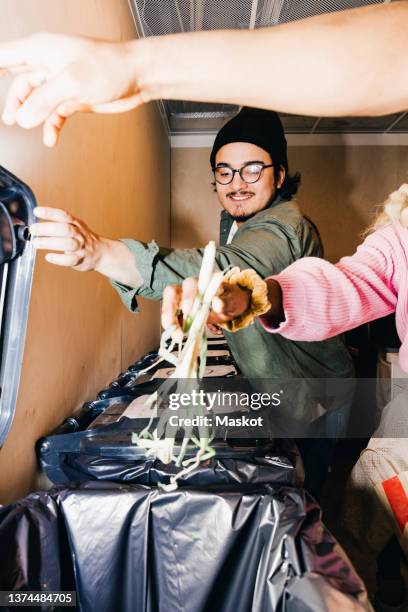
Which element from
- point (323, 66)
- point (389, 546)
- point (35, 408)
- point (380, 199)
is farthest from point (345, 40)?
point (380, 199)

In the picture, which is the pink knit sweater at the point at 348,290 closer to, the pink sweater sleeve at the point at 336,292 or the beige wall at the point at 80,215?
the pink sweater sleeve at the point at 336,292

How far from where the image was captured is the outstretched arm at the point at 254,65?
1.11ft

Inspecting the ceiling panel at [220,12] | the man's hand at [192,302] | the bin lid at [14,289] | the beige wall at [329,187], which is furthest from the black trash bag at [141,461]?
the beige wall at [329,187]

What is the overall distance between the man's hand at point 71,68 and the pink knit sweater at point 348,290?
0.41m

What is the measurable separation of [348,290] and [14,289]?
1.79 feet

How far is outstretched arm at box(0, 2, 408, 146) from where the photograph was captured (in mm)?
337

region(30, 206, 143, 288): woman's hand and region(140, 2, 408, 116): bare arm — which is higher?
region(140, 2, 408, 116): bare arm

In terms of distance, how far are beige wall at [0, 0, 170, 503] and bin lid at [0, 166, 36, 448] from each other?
8.5 inches

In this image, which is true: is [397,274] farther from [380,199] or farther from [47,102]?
[380,199]

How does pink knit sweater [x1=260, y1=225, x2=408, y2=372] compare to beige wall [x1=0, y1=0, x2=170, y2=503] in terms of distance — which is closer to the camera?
pink knit sweater [x1=260, y1=225, x2=408, y2=372]

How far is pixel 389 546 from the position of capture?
1.22 meters

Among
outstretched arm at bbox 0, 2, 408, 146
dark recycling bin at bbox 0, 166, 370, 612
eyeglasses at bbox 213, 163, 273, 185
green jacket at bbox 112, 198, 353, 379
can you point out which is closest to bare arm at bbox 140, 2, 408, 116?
outstretched arm at bbox 0, 2, 408, 146

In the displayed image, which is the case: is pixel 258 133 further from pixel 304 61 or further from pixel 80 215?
pixel 304 61

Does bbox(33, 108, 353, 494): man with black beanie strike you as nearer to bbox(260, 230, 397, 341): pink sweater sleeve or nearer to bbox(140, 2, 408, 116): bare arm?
bbox(260, 230, 397, 341): pink sweater sleeve
